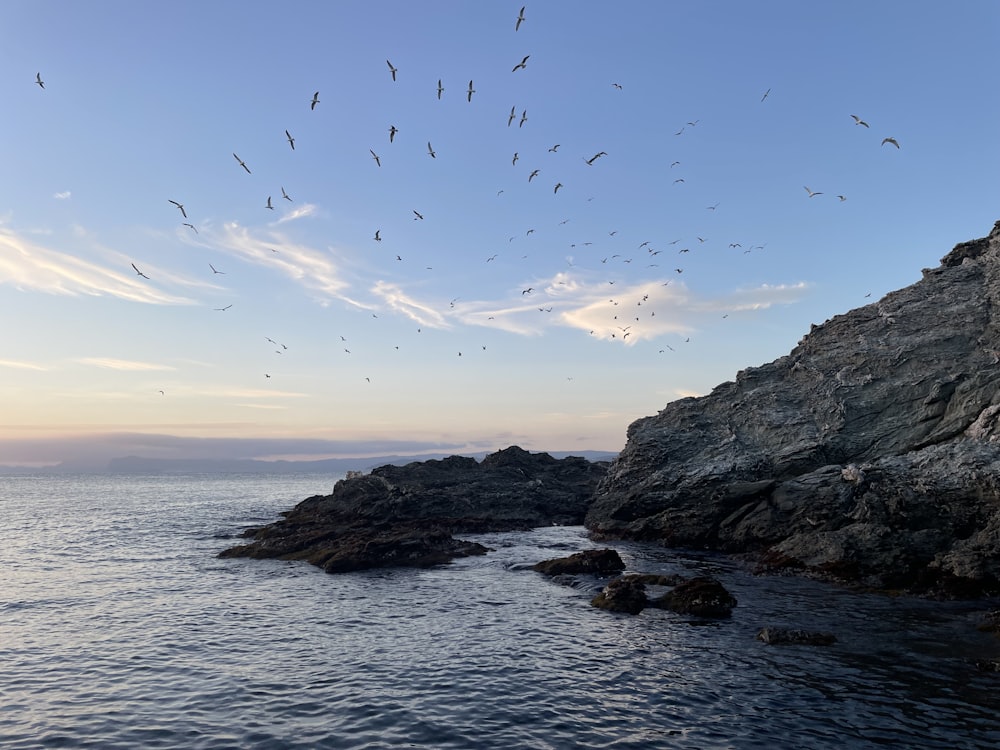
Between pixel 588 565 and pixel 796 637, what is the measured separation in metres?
13.9

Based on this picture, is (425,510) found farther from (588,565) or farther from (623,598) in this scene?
(623,598)

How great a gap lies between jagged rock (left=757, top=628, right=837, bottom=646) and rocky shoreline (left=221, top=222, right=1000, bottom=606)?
20.3 feet

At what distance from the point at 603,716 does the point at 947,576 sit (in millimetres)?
22117

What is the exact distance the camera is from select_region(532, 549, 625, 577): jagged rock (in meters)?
33.2

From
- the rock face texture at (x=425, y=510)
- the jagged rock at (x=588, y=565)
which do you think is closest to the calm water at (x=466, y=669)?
the jagged rock at (x=588, y=565)

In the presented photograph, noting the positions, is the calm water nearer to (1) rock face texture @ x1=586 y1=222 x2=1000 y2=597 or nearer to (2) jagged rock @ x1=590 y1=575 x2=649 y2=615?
(2) jagged rock @ x1=590 y1=575 x2=649 y2=615

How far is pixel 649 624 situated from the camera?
2361 centimetres

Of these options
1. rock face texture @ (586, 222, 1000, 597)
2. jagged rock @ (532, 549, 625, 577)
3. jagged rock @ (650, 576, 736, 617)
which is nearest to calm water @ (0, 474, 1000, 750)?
jagged rock @ (650, 576, 736, 617)

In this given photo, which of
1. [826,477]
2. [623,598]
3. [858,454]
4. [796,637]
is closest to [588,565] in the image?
[623,598]

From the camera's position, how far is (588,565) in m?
33.4

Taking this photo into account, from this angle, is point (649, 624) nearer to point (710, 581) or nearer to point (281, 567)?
point (710, 581)

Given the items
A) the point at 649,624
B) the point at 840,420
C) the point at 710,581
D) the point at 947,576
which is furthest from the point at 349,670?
the point at 840,420

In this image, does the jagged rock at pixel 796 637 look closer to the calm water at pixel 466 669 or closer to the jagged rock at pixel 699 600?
the calm water at pixel 466 669

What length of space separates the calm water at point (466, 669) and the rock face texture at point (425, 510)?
7.34m
